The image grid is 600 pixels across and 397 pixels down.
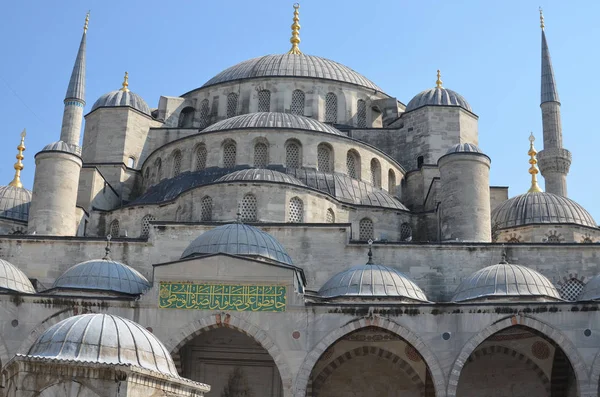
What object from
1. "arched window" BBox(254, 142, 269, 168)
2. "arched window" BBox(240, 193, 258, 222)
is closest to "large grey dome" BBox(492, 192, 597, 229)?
"arched window" BBox(254, 142, 269, 168)

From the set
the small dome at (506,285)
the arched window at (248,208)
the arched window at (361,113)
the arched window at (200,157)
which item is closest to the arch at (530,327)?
the small dome at (506,285)

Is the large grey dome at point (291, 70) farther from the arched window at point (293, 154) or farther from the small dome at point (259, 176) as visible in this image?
the small dome at point (259, 176)

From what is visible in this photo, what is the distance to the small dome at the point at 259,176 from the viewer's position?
72.5ft

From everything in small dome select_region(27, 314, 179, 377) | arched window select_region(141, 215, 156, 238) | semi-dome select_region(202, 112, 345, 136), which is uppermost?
semi-dome select_region(202, 112, 345, 136)

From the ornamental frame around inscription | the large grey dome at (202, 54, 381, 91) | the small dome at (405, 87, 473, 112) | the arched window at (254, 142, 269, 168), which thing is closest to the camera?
the ornamental frame around inscription

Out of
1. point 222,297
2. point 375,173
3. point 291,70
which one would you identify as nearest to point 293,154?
point 375,173

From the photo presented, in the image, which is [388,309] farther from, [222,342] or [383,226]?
[383,226]

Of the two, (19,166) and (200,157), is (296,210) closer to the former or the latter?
(200,157)

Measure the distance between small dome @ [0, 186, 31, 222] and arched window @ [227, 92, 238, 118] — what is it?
23.9 feet

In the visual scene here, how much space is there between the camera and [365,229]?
23312 millimetres

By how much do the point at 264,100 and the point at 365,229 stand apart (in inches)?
337

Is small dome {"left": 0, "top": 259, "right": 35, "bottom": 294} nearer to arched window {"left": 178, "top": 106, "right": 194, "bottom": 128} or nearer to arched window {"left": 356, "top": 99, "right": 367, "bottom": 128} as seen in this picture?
arched window {"left": 178, "top": 106, "right": 194, "bottom": 128}

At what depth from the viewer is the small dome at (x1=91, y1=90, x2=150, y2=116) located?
2959 centimetres

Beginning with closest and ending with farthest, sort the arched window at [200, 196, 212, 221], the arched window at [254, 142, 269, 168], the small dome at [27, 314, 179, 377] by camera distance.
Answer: the small dome at [27, 314, 179, 377] < the arched window at [200, 196, 212, 221] < the arched window at [254, 142, 269, 168]
